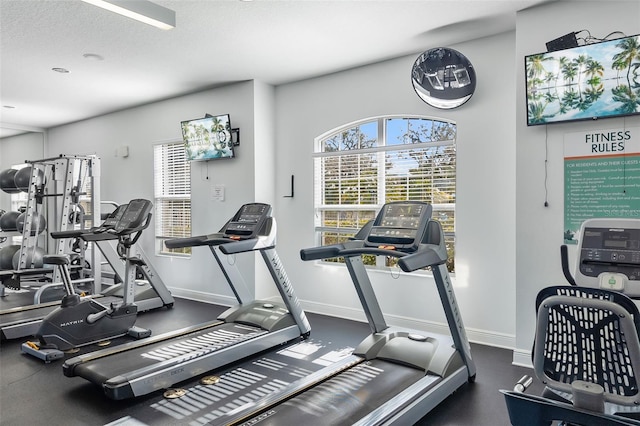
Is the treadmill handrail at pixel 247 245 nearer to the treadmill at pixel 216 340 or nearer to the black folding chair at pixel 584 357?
the treadmill at pixel 216 340

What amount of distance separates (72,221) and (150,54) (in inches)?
104

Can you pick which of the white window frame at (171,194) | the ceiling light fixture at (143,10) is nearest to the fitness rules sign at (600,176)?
the ceiling light fixture at (143,10)

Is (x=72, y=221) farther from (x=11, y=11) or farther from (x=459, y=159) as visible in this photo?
(x=459, y=159)

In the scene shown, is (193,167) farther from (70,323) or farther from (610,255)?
(610,255)

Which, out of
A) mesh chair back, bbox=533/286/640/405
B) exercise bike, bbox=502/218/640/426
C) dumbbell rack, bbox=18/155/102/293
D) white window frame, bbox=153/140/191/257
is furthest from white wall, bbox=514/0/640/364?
dumbbell rack, bbox=18/155/102/293

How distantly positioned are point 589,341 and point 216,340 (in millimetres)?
2960

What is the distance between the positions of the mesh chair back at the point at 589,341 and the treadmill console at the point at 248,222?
8.83ft

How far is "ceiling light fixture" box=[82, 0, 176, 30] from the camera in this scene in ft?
10.1

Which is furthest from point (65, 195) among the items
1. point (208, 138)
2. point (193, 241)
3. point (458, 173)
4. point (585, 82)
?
point (585, 82)

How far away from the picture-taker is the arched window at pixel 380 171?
4.42 metres

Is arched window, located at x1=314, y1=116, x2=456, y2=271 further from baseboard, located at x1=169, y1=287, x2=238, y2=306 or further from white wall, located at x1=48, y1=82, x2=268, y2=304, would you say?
baseboard, located at x1=169, y1=287, x2=238, y2=306

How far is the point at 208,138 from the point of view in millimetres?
5715

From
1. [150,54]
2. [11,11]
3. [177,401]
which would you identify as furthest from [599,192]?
[11,11]

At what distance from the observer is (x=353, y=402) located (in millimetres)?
2545
